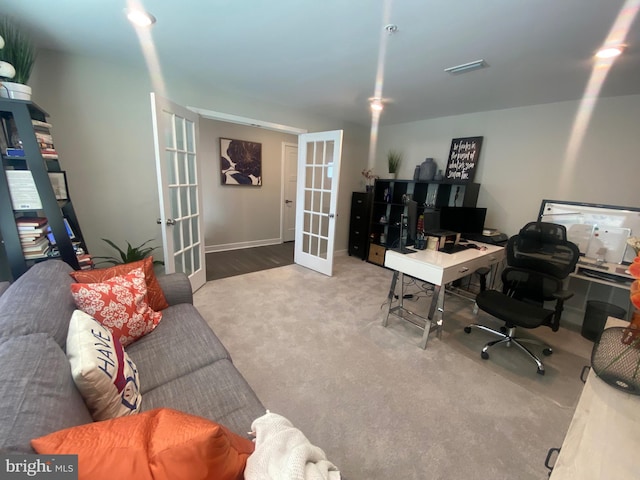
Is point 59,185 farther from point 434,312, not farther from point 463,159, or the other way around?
point 463,159

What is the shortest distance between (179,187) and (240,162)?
2022mm

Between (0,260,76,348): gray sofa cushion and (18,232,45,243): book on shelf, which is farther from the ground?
(18,232,45,243): book on shelf

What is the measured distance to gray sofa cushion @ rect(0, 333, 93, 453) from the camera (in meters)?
0.61

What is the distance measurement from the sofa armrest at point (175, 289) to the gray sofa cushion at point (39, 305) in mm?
514

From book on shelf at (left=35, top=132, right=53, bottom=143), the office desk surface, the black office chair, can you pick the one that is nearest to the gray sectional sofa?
book on shelf at (left=35, top=132, right=53, bottom=143)

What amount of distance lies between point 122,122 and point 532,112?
14.6 feet

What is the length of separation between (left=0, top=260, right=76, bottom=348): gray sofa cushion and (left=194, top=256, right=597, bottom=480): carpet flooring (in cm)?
111

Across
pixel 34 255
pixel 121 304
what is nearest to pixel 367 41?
pixel 121 304

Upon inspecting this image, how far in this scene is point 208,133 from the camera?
420 centimetres

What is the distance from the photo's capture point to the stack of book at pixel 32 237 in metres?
1.71

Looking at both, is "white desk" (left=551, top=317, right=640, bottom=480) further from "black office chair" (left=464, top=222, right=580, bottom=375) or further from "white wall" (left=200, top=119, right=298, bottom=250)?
"white wall" (left=200, top=119, right=298, bottom=250)

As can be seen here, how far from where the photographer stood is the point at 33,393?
72 centimetres

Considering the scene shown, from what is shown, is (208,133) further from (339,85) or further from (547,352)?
(547,352)

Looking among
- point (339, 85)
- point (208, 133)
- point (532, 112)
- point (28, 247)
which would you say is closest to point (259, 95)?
point (339, 85)
